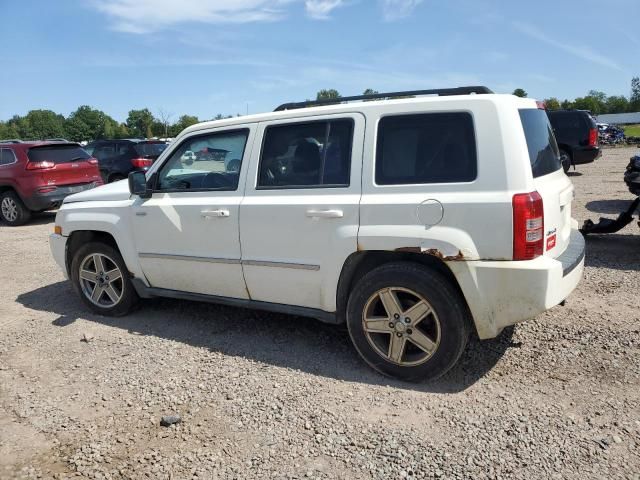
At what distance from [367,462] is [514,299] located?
1320 millimetres

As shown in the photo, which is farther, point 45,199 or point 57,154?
point 57,154

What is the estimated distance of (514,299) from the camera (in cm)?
303

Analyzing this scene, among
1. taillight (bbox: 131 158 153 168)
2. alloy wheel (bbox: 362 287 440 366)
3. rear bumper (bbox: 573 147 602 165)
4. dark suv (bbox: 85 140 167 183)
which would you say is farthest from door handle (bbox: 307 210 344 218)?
rear bumper (bbox: 573 147 602 165)

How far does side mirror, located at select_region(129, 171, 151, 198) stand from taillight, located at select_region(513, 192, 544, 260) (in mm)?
3099

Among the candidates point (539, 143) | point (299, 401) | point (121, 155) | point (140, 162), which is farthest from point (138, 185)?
point (121, 155)

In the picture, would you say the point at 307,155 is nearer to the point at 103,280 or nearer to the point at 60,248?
the point at 103,280

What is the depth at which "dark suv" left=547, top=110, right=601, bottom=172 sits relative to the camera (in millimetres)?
14914

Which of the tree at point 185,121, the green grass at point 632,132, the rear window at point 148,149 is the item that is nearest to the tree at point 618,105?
the green grass at point 632,132

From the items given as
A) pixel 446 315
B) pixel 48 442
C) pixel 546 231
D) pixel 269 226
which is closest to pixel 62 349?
pixel 48 442

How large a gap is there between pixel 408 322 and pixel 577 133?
565 inches

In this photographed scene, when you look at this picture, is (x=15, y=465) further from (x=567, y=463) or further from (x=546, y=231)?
(x=546, y=231)

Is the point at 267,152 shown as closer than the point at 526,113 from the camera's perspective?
No

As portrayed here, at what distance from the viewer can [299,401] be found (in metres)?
3.28

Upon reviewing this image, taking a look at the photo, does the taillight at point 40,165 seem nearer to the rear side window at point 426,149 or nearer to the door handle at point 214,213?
the door handle at point 214,213
